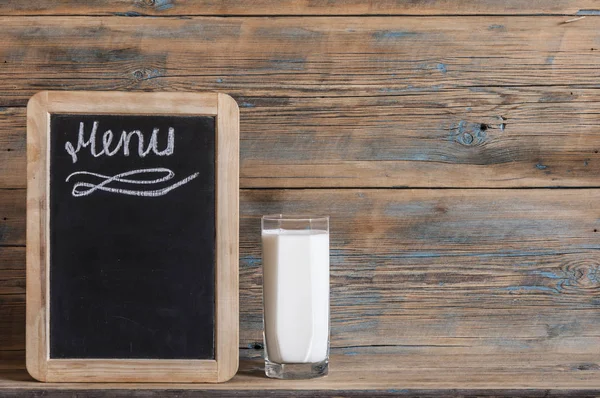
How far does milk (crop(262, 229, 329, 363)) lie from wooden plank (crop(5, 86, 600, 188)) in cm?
19

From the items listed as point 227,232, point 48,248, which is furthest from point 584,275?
point 48,248

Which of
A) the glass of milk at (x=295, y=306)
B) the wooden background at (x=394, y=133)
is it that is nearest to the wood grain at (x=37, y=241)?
the wooden background at (x=394, y=133)

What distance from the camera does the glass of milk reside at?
1.04 meters

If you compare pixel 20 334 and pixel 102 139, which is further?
pixel 20 334

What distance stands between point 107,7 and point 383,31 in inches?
18.3

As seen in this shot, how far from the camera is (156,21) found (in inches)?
47.3

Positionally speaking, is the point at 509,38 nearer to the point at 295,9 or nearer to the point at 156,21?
the point at 295,9

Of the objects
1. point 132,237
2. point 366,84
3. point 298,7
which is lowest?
point 132,237

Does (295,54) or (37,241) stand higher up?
(295,54)

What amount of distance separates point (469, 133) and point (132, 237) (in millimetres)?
577

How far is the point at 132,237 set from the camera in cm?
104

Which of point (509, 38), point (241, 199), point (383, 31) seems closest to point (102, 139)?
point (241, 199)

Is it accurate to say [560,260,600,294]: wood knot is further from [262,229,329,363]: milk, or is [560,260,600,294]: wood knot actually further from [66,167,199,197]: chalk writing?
[66,167,199,197]: chalk writing

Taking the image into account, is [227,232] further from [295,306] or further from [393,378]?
[393,378]
